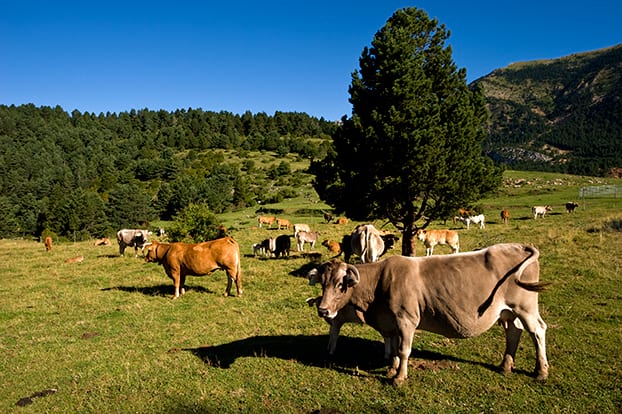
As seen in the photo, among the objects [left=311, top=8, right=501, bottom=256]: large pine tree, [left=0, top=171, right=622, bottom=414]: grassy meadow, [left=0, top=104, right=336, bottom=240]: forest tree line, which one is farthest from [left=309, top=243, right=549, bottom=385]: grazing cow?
[left=0, top=104, right=336, bottom=240]: forest tree line

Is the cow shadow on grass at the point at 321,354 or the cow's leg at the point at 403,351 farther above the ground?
the cow's leg at the point at 403,351

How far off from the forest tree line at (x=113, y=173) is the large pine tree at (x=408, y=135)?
81.4ft

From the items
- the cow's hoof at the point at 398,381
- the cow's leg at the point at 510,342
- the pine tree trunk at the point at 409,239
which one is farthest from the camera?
the pine tree trunk at the point at 409,239

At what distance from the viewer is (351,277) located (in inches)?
279

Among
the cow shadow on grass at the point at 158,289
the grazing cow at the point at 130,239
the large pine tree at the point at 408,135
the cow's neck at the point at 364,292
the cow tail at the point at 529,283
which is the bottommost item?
the cow shadow on grass at the point at 158,289

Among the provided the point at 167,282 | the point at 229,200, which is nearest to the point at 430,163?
the point at 167,282

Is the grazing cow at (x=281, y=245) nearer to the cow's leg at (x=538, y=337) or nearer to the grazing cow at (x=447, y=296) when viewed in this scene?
the grazing cow at (x=447, y=296)

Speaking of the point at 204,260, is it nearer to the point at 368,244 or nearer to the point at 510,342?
the point at 368,244

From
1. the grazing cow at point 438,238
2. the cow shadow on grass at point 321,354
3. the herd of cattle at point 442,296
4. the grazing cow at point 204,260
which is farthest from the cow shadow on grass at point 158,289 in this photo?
the grazing cow at point 438,238

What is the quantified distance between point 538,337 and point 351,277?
355cm

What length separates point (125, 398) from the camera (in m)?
6.98

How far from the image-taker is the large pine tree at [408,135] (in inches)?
654

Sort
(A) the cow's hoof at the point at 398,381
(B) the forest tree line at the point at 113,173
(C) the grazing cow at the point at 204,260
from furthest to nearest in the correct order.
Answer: (B) the forest tree line at the point at 113,173 → (C) the grazing cow at the point at 204,260 → (A) the cow's hoof at the point at 398,381

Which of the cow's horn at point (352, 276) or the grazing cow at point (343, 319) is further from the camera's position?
the grazing cow at point (343, 319)
